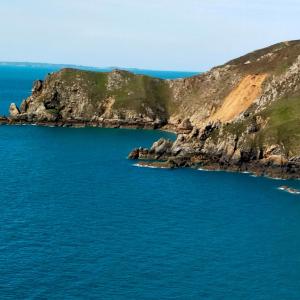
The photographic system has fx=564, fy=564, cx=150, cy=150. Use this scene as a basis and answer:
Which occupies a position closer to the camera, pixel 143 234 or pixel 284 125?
pixel 143 234

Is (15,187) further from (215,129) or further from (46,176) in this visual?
(215,129)

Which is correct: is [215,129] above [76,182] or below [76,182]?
above

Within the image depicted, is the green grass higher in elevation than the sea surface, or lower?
higher

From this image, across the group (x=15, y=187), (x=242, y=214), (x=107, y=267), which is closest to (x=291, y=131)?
(x=242, y=214)

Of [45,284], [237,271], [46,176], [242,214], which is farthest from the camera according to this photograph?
[46,176]

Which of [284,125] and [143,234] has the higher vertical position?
[284,125]

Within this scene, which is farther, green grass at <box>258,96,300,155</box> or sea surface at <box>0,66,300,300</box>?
green grass at <box>258,96,300,155</box>

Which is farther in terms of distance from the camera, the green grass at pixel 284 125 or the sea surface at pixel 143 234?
the green grass at pixel 284 125

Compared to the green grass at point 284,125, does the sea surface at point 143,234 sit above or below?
below
